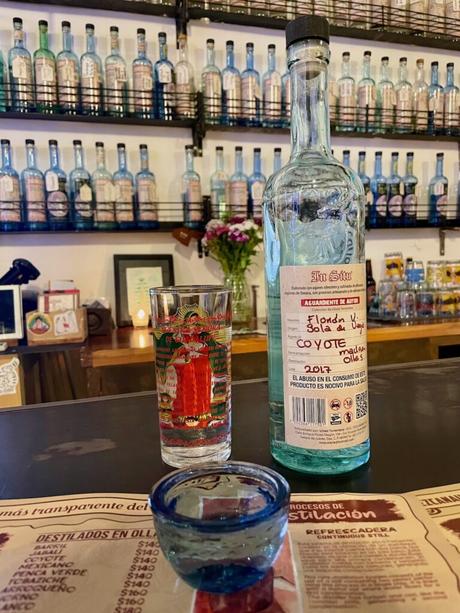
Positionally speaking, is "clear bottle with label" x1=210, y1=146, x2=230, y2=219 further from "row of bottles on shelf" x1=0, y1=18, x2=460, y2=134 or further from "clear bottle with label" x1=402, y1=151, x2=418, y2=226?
Answer: "clear bottle with label" x1=402, y1=151, x2=418, y2=226

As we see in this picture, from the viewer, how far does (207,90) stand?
71.9 inches

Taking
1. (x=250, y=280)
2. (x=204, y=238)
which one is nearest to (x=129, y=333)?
(x=204, y=238)

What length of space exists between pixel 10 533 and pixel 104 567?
0.08 meters

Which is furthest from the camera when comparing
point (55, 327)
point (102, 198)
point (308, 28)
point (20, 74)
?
point (102, 198)

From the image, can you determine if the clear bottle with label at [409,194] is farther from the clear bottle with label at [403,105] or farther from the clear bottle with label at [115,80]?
the clear bottle with label at [115,80]

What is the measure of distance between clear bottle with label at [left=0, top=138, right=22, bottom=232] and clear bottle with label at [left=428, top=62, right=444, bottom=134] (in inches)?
66.4

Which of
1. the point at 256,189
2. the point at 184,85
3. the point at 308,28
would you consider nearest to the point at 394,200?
the point at 256,189

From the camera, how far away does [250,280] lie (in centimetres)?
207

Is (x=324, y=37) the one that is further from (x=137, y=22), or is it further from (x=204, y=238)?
(x=137, y=22)

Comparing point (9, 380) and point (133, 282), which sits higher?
point (133, 282)

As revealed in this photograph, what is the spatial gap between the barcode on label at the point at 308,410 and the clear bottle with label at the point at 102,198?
4.88 ft

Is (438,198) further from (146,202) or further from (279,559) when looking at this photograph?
(279,559)

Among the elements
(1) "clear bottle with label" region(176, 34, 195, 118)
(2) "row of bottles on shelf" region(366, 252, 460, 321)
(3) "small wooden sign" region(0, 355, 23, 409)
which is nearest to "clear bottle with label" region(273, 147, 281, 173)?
(1) "clear bottle with label" region(176, 34, 195, 118)

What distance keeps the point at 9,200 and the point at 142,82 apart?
619mm
